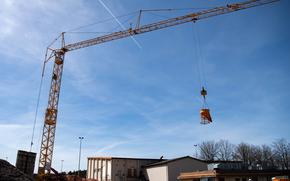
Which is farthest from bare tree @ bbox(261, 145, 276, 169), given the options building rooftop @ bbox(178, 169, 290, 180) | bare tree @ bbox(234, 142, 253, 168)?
building rooftop @ bbox(178, 169, 290, 180)

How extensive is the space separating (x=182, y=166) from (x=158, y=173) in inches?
183

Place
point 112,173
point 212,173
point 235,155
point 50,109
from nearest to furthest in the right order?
point 212,173
point 112,173
point 50,109
point 235,155

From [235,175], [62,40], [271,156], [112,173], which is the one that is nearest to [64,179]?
[112,173]

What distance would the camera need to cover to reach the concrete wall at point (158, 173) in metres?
49.1

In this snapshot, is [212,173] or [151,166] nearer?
[212,173]

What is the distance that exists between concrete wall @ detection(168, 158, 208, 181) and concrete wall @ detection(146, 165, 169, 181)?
720mm

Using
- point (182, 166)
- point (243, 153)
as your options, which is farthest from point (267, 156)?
point (182, 166)

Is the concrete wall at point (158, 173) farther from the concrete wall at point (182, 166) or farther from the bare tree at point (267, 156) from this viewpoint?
the bare tree at point (267, 156)

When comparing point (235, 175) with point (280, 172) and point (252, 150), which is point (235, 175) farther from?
point (252, 150)

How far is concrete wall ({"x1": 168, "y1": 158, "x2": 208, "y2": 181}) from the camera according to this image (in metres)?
49.2

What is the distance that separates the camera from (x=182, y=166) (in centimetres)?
5097

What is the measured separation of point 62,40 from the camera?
6291 centimetres

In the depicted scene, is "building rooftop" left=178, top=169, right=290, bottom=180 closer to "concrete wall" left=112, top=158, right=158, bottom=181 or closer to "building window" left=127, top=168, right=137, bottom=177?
"concrete wall" left=112, top=158, right=158, bottom=181

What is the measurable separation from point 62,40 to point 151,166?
3454cm
